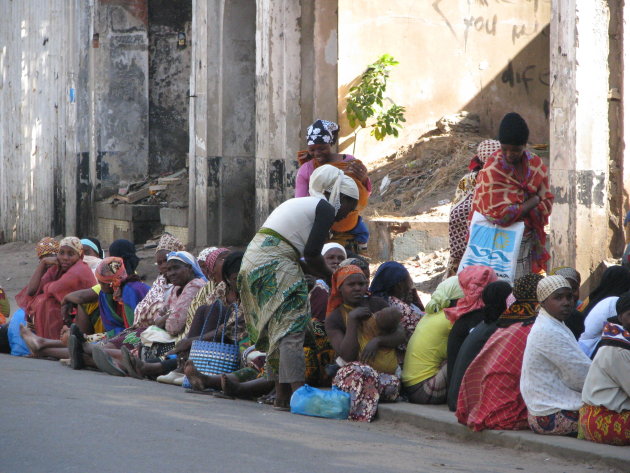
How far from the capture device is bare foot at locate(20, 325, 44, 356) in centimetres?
1048

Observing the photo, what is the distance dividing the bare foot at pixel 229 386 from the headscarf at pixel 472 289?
61.8 inches

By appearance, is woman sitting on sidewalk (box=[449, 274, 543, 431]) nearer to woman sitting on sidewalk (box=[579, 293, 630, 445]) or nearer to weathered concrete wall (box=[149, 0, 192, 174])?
woman sitting on sidewalk (box=[579, 293, 630, 445])

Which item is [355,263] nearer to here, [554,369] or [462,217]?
[462,217]

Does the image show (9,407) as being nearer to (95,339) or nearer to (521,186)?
(95,339)

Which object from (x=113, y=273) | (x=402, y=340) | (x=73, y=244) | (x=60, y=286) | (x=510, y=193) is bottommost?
(x=402, y=340)

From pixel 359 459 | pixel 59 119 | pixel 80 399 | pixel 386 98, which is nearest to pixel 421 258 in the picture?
pixel 386 98

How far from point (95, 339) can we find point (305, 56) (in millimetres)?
5731

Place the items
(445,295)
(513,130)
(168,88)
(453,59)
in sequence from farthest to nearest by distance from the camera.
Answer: (168,88) → (453,59) → (513,130) → (445,295)

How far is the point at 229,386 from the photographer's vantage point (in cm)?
778

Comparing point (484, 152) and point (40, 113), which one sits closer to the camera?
point (484, 152)

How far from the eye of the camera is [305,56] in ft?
47.1

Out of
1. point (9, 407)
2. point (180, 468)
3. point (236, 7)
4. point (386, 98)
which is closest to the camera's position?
point (180, 468)

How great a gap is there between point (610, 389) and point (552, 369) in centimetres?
46

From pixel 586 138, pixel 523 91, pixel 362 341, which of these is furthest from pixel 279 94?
pixel 362 341
